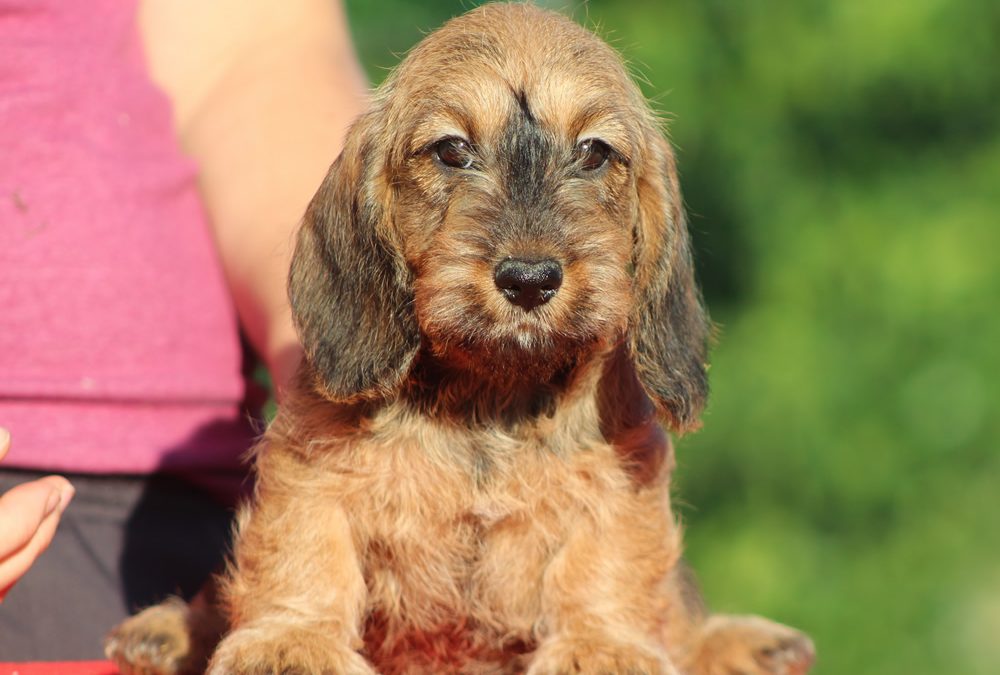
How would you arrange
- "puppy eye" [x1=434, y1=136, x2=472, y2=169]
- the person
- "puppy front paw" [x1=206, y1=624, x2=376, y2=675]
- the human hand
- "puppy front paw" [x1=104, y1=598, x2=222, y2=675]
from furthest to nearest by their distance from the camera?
the person, "puppy front paw" [x1=104, y1=598, x2=222, y2=675], "puppy eye" [x1=434, y1=136, x2=472, y2=169], "puppy front paw" [x1=206, y1=624, x2=376, y2=675], the human hand

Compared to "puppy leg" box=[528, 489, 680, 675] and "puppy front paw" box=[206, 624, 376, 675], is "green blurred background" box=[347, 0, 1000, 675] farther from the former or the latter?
"puppy front paw" box=[206, 624, 376, 675]

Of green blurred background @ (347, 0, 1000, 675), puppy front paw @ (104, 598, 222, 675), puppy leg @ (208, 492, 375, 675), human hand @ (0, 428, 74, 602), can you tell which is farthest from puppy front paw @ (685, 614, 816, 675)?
green blurred background @ (347, 0, 1000, 675)

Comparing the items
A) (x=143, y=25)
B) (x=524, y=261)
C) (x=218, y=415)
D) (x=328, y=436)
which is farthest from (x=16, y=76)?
(x=524, y=261)

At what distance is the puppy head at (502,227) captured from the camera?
304cm

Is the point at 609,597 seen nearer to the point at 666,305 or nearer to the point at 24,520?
the point at 666,305

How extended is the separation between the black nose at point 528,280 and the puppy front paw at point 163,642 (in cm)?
137

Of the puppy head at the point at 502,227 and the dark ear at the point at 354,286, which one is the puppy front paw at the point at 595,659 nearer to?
the puppy head at the point at 502,227

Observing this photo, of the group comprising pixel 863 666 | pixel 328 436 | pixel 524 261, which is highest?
pixel 524 261

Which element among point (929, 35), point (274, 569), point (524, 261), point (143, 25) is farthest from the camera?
point (929, 35)

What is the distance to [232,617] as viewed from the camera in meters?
3.37

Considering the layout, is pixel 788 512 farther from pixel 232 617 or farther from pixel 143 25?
pixel 232 617

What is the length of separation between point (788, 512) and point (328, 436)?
266 inches

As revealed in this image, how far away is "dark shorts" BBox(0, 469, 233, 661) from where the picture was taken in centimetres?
400

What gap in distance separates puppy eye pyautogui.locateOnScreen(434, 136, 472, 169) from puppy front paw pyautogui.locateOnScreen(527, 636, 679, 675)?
1.11 m
